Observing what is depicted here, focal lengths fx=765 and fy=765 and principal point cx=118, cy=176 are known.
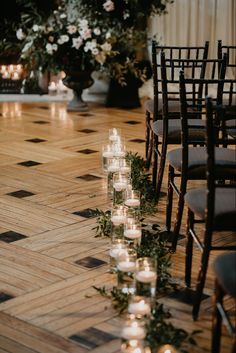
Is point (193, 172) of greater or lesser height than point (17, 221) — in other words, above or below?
above

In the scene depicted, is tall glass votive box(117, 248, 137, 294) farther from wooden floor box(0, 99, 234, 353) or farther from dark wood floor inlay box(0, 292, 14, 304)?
dark wood floor inlay box(0, 292, 14, 304)

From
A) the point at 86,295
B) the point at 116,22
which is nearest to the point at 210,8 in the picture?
the point at 116,22

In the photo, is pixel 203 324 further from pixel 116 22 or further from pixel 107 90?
pixel 107 90

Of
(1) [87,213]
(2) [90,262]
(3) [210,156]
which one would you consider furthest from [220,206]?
(1) [87,213]

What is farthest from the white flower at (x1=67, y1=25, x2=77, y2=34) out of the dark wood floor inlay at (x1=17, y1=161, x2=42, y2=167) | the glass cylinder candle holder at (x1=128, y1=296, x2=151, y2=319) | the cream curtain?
the glass cylinder candle holder at (x1=128, y1=296, x2=151, y2=319)

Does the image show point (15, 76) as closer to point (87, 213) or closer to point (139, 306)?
point (87, 213)

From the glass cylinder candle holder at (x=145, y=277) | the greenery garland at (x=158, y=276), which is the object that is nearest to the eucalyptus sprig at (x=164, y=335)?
the greenery garland at (x=158, y=276)

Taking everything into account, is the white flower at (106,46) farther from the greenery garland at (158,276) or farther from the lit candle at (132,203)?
the lit candle at (132,203)

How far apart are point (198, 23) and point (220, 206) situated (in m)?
6.05

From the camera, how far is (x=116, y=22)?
27.0 feet

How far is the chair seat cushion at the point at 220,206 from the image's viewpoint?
302 centimetres

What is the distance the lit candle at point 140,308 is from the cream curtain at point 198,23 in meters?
6.22

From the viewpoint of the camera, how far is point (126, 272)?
3199 mm

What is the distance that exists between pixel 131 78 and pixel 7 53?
1.60m
